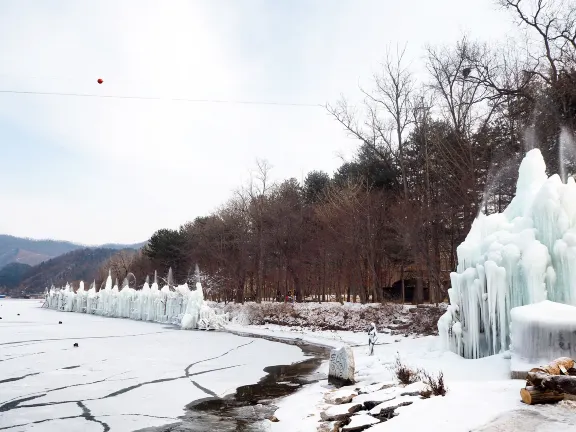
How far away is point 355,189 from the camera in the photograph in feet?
126

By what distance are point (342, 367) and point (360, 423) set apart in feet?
15.2

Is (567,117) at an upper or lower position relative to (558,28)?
lower

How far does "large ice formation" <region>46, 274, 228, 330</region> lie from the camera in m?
30.3

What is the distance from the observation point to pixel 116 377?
12547 mm

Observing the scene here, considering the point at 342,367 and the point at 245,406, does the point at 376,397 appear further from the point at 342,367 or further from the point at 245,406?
the point at 342,367

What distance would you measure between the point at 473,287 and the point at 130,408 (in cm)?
862

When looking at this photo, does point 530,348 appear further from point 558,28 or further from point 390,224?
point 390,224

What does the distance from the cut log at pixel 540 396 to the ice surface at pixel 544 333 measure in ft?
9.21

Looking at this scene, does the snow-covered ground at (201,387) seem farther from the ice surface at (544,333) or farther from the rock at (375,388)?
the ice surface at (544,333)

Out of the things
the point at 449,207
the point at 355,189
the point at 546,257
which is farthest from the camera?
the point at 355,189

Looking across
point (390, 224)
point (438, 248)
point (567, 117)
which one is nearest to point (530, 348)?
point (567, 117)

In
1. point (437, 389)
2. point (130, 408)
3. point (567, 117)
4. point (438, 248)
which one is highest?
point (567, 117)

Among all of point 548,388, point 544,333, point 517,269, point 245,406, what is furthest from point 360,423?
point 517,269

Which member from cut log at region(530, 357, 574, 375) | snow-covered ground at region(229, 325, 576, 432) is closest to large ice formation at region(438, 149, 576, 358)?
snow-covered ground at region(229, 325, 576, 432)
